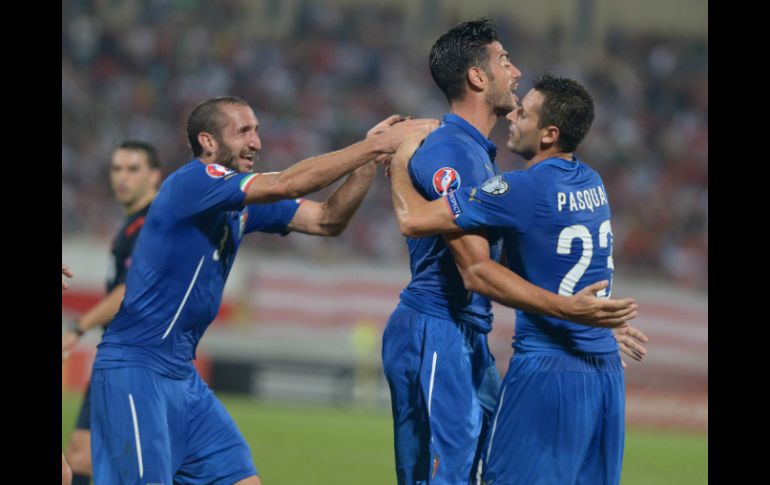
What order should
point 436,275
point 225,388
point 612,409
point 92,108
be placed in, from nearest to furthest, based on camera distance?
point 612,409 < point 436,275 < point 225,388 < point 92,108

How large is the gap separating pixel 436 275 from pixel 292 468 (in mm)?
6670

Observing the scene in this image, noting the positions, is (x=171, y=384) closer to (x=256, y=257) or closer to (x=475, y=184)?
(x=475, y=184)

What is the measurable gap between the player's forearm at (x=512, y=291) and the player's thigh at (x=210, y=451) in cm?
161

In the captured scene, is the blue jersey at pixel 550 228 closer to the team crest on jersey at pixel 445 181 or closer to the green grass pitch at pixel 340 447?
the team crest on jersey at pixel 445 181

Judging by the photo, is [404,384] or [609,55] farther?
[609,55]

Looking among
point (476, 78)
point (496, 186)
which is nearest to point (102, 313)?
point (476, 78)

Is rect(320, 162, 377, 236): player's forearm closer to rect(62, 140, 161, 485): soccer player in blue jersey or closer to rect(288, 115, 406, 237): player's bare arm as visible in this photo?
rect(288, 115, 406, 237): player's bare arm

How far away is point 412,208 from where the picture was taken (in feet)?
16.2

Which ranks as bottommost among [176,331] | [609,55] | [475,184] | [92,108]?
[176,331]

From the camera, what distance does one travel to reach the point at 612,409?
16.1 feet

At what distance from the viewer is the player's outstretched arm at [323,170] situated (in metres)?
5.31

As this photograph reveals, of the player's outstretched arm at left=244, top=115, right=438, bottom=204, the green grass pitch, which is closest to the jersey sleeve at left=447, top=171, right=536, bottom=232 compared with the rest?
the player's outstretched arm at left=244, top=115, right=438, bottom=204

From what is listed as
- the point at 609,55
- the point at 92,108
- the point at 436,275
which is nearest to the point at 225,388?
the point at 92,108

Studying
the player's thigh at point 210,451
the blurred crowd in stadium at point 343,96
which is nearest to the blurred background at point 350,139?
the blurred crowd in stadium at point 343,96
